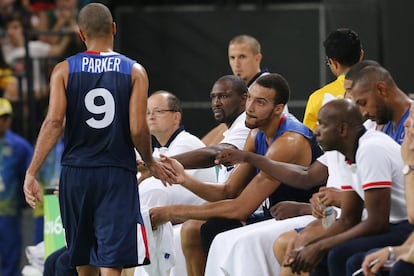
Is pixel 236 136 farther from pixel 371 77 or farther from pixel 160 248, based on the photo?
pixel 371 77

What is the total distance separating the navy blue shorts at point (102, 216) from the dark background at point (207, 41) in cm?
433

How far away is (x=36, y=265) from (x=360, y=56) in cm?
334

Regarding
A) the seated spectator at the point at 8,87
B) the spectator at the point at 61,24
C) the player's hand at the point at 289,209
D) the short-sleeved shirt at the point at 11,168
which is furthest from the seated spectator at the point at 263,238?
the seated spectator at the point at 8,87

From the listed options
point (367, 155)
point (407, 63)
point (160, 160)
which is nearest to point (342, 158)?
point (367, 155)

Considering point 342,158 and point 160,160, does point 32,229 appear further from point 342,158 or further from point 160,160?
point 342,158

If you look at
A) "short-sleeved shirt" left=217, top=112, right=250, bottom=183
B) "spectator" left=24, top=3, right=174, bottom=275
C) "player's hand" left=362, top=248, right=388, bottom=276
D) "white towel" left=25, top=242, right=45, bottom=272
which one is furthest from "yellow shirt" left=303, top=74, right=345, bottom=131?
"white towel" left=25, top=242, right=45, bottom=272

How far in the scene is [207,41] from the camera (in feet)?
40.6

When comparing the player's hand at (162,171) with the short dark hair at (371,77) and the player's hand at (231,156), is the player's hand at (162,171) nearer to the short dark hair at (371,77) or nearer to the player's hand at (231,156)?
the player's hand at (231,156)

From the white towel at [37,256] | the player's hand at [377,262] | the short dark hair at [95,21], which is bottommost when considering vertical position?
the white towel at [37,256]

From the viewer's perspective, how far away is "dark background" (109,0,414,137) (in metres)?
12.0

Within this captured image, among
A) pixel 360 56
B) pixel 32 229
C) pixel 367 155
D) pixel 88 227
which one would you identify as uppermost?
pixel 360 56

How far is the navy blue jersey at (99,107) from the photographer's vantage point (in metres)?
6.97

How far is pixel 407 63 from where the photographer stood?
31.5 feet

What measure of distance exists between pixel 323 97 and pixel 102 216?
5.66 ft
